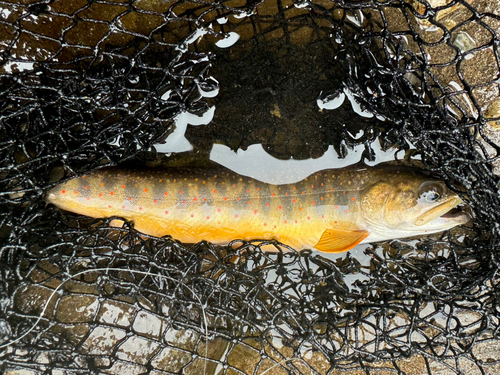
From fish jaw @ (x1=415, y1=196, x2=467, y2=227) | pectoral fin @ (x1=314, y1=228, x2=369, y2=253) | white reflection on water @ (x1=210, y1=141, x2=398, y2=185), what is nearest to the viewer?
fish jaw @ (x1=415, y1=196, x2=467, y2=227)

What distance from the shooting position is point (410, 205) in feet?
8.38

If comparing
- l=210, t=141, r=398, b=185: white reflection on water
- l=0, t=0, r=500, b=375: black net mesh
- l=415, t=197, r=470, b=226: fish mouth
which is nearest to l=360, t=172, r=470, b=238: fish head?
l=415, t=197, r=470, b=226: fish mouth

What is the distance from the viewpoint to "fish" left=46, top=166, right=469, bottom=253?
2.53 metres

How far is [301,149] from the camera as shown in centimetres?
280

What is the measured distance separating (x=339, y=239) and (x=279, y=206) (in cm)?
52

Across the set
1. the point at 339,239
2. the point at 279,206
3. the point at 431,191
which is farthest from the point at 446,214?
the point at 279,206

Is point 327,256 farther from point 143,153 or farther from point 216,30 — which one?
point 216,30

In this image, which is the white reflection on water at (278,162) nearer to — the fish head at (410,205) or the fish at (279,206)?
the fish at (279,206)

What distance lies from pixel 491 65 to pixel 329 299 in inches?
83.9

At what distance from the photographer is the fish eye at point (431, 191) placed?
248 cm

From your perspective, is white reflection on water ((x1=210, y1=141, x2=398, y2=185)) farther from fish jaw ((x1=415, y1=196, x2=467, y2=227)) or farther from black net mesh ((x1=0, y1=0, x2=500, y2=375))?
fish jaw ((x1=415, y1=196, x2=467, y2=227))

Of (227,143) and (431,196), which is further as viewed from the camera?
(227,143)

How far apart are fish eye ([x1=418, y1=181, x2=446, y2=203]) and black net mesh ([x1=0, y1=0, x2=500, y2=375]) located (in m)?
0.13

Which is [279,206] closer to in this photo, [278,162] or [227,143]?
[278,162]
